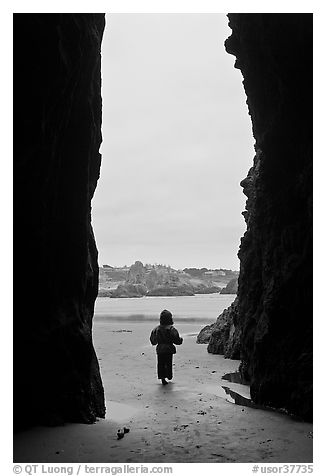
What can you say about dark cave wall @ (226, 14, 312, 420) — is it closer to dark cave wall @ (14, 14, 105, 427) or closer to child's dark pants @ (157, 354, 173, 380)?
child's dark pants @ (157, 354, 173, 380)

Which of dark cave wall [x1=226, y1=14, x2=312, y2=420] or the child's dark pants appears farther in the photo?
the child's dark pants

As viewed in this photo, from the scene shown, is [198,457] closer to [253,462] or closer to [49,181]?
[253,462]

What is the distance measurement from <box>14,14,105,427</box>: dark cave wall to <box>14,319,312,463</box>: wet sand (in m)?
0.78

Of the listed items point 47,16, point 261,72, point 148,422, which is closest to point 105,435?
A: point 148,422

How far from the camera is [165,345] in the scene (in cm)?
1379

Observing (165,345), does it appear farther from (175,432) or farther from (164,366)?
(175,432)

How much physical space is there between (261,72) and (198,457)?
7795 millimetres

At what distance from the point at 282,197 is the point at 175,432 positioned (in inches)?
210

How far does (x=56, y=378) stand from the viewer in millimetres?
9008

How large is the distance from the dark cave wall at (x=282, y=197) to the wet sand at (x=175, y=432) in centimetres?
91

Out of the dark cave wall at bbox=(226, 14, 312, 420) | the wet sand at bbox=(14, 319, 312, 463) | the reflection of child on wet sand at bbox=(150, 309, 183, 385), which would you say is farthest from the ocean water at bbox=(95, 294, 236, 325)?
the dark cave wall at bbox=(226, 14, 312, 420)

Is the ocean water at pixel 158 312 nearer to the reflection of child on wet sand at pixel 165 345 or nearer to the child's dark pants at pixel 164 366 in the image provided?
the reflection of child on wet sand at pixel 165 345

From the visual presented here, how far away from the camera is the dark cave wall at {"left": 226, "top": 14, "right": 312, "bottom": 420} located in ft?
28.9

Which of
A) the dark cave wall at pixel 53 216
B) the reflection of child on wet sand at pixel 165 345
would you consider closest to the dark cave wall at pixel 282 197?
the reflection of child on wet sand at pixel 165 345
